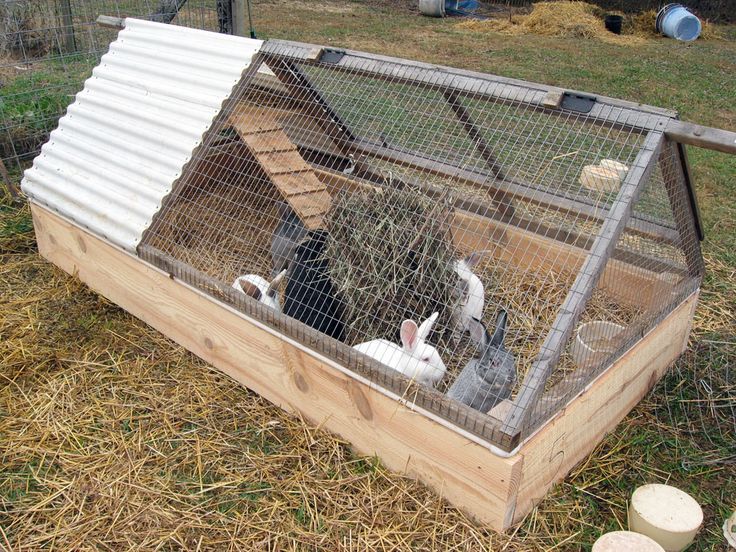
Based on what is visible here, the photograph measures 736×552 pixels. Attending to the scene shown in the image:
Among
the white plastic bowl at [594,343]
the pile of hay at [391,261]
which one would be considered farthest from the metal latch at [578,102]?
the white plastic bowl at [594,343]

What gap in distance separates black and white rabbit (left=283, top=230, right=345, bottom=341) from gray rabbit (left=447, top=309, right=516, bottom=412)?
1.73 ft

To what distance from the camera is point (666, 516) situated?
1958 mm

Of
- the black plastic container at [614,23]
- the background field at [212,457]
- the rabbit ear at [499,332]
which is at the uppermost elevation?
the black plastic container at [614,23]

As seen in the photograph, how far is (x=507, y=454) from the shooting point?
181cm

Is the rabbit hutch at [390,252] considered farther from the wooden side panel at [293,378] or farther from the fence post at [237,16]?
the fence post at [237,16]

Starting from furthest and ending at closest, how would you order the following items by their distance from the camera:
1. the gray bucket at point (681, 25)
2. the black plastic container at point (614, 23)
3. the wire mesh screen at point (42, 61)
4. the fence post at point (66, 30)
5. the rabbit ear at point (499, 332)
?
the black plastic container at point (614, 23)
the gray bucket at point (681, 25)
the fence post at point (66, 30)
the wire mesh screen at point (42, 61)
the rabbit ear at point (499, 332)

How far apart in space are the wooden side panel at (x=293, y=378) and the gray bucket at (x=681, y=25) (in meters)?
10.9

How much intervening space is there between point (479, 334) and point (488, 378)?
0.75 ft

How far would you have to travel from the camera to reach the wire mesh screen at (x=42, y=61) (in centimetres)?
444

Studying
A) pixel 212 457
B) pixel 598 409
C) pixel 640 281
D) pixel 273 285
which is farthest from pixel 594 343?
pixel 212 457

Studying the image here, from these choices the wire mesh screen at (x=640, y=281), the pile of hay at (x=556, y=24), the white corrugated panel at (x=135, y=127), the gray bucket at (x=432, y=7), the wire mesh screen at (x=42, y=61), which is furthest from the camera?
the gray bucket at (x=432, y=7)

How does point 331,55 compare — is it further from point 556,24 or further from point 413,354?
point 556,24

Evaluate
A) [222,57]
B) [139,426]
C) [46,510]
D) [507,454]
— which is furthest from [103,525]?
[222,57]

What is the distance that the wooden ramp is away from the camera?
9.79 feet
